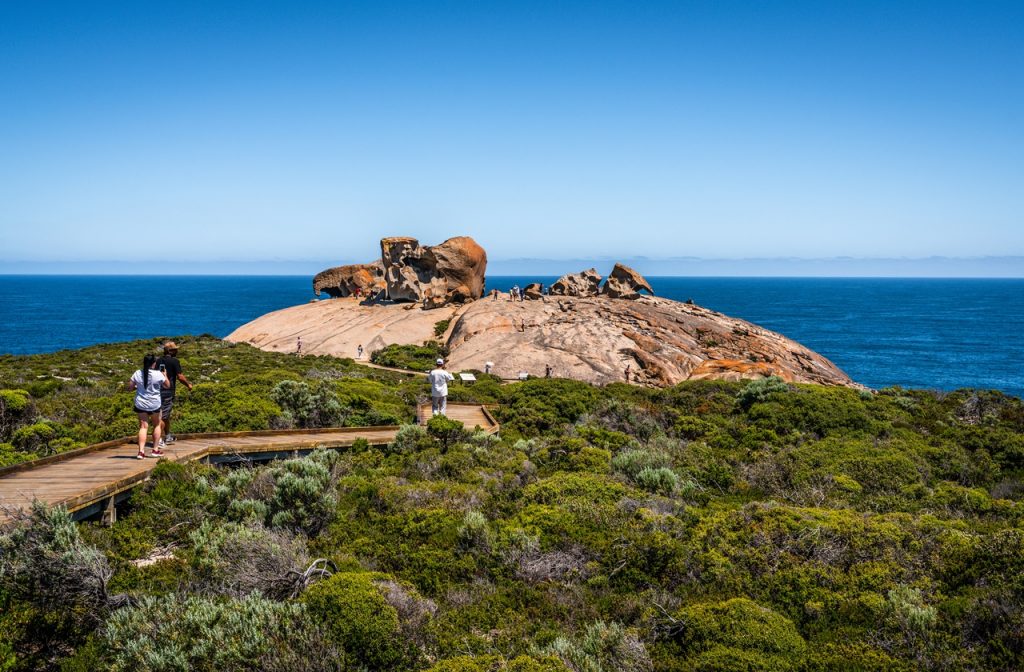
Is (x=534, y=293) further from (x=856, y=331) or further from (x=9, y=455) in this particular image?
(x=856, y=331)

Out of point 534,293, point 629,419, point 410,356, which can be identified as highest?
point 534,293

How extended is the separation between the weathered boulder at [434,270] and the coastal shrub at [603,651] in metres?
43.0

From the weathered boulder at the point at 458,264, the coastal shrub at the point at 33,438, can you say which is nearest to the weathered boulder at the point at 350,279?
the weathered boulder at the point at 458,264

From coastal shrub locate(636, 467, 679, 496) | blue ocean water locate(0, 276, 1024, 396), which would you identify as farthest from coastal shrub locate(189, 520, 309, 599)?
blue ocean water locate(0, 276, 1024, 396)

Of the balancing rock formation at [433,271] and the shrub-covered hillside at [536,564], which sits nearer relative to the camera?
the shrub-covered hillside at [536,564]

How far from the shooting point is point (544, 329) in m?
38.9

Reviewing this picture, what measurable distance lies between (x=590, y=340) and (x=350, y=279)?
3391 centimetres

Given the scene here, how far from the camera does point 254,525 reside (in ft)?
29.5

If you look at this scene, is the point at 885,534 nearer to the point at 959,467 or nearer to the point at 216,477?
the point at 959,467

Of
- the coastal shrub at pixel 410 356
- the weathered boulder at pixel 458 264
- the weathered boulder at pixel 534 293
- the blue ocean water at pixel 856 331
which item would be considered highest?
the weathered boulder at pixel 458 264

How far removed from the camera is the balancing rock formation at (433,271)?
50.0 metres

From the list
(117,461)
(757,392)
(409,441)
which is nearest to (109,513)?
(117,461)

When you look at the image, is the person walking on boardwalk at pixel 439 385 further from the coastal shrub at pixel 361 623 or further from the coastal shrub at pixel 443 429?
the coastal shrub at pixel 361 623

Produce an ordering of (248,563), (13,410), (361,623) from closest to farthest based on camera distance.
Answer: (361,623), (248,563), (13,410)
